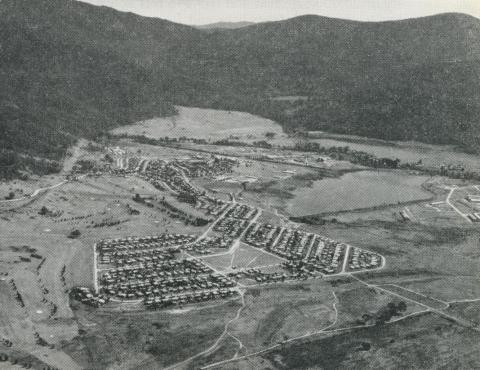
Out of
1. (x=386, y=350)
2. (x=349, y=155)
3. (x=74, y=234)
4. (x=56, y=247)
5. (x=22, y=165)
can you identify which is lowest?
(x=386, y=350)

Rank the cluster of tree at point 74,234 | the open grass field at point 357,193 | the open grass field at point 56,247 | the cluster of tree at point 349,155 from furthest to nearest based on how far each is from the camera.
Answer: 1. the cluster of tree at point 349,155
2. the open grass field at point 357,193
3. the cluster of tree at point 74,234
4. the open grass field at point 56,247

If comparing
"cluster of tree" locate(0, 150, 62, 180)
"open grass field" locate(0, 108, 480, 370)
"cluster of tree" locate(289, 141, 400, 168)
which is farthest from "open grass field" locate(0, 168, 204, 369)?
"cluster of tree" locate(289, 141, 400, 168)

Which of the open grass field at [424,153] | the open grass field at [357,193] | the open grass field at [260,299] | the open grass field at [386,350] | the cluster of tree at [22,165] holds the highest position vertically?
the open grass field at [424,153]

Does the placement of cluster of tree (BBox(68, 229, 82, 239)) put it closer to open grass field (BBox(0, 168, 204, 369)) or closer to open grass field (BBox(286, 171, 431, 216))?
open grass field (BBox(0, 168, 204, 369))

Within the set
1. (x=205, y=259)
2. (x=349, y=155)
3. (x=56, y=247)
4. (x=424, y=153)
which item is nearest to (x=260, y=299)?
(x=205, y=259)

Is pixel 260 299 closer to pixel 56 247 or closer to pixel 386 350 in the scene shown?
pixel 386 350

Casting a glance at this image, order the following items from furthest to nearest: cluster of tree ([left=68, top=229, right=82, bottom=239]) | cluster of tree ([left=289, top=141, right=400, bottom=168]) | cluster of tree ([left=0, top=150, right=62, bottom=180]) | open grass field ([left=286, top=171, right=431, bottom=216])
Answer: cluster of tree ([left=289, top=141, right=400, bottom=168])
cluster of tree ([left=0, top=150, right=62, bottom=180])
open grass field ([left=286, top=171, right=431, bottom=216])
cluster of tree ([left=68, top=229, right=82, bottom=239])

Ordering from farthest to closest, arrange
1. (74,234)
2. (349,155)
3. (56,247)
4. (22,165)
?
(349,155) < (22,165) < (74,234) < (56,247)

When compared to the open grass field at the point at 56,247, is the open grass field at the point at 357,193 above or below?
above

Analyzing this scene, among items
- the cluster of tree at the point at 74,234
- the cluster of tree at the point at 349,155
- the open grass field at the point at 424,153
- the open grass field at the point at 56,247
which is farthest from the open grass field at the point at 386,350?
the open grass field at the point at 424,153

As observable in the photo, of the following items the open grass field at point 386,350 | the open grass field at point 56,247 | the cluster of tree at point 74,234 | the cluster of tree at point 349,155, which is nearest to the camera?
the open grass field at point 386,350

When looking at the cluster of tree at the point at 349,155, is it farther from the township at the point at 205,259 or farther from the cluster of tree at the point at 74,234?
the cluster of tree at the point at 74,234

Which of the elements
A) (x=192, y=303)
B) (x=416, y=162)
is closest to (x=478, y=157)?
(x=416, y=162)

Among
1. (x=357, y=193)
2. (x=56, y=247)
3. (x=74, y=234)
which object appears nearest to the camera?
(x=56, y=247)
